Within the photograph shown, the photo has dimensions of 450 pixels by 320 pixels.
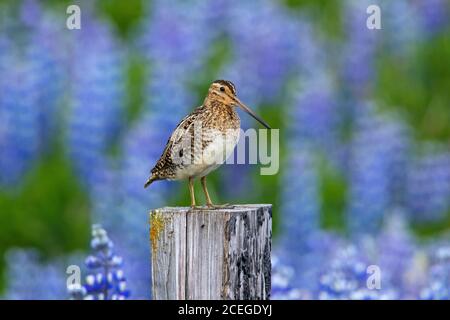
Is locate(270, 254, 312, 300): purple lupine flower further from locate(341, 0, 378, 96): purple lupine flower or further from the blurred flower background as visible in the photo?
locate(341, 0, 378, 96): purple lupine flower

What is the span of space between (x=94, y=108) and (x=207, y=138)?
5.85 m

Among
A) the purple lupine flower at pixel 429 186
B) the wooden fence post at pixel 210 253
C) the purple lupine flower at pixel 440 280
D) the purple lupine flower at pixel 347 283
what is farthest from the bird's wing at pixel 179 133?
the purple lupine flower at pixel 429 186

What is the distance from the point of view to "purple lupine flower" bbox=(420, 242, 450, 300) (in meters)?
6.27

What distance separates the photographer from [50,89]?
10.8 meters

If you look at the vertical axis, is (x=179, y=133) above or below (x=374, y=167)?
below

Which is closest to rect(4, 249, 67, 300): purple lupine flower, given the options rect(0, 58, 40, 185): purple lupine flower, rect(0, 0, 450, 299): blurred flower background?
rect(0, 0, 450, 299): blurred flower background

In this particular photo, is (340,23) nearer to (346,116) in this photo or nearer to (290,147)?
(346,116)

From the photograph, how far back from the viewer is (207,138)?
4.66 m

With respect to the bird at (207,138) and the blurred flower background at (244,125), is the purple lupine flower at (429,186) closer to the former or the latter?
the blurred flower background at (244,125)

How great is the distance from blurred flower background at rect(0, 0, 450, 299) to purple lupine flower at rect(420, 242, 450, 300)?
39 cm

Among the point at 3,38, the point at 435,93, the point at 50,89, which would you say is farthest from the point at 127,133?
the point at 435,93

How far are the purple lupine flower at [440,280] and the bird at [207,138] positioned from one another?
190cm

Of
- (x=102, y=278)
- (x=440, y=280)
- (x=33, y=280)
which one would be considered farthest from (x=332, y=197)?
(x=102, y=278)

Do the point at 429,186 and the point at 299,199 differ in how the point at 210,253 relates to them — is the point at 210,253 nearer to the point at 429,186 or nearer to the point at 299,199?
the point at 299,199
